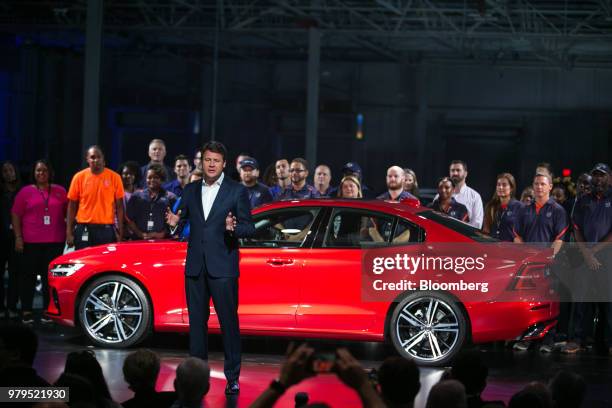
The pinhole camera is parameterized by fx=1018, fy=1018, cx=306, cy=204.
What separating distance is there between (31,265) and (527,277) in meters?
5.65

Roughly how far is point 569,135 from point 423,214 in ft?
68.0

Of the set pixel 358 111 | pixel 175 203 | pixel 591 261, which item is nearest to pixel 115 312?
pixel 175 203

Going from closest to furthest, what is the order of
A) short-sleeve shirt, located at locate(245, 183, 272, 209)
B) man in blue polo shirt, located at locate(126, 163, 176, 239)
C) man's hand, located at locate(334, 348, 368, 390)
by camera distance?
man's hand, located at locate(334, 348, 368, 390) → man in blue polo shirt, located at locate(126, 163, 176, 239) → short-sleeve shirt, located at locate(245, 183, 272, 209)

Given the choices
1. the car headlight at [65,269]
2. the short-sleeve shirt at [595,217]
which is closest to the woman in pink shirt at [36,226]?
the car headlight at [65,269]

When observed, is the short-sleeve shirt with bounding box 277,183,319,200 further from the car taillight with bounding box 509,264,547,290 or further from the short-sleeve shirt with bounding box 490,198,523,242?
the car taillight with bounding box 509,264,547,290

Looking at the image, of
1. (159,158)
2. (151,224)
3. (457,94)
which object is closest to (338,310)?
(151,224)

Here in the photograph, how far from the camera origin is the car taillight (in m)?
9.10

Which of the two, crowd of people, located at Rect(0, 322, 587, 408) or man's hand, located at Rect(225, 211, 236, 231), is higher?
man's hand, located at Rect(225, 211, 236, 231)

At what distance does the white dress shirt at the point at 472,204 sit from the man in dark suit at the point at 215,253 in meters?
4.90

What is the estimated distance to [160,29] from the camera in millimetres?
23766

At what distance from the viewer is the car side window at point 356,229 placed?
922 cm

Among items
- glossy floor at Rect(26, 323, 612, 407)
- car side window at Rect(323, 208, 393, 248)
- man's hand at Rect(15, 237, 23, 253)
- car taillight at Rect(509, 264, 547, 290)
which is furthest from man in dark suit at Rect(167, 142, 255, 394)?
man's hand at Rect(15, 237, 23, 253)

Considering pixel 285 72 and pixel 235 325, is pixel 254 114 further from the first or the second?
pixel 235 325

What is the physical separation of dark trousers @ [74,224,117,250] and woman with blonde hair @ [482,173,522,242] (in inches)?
164
